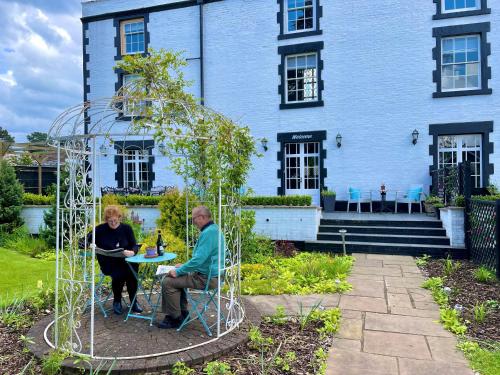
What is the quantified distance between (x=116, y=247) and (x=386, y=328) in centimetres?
329

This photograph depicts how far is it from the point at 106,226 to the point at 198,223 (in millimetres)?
1263

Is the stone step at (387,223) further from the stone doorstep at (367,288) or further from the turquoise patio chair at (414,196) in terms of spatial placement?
the stone doorstep at (367,288)

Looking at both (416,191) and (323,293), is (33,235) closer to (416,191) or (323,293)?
(323,293)

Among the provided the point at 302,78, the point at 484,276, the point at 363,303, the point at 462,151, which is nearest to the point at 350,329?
the point at 363,303

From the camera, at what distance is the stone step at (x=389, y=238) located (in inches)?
343

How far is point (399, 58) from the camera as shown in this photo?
1273 centimetres

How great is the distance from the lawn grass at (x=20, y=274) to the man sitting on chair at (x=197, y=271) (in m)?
2.52

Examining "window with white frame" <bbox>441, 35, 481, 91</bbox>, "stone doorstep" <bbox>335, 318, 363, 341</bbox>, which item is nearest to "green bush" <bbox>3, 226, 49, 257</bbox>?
"stone doorstep" <bbox>335, 318, 363, 341</bbox>

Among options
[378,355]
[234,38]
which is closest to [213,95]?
[234,38]

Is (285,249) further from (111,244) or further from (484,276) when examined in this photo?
(111,244)

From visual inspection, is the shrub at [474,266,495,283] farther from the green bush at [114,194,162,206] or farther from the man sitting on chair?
the green bush at [114,194,162,206]

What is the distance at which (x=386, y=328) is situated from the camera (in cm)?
453

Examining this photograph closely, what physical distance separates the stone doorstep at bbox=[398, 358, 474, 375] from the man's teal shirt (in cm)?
200

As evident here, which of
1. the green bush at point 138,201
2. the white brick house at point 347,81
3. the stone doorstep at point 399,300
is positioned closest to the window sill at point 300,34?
the white brick house at point 347,81
